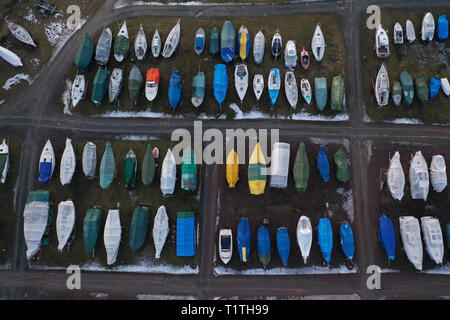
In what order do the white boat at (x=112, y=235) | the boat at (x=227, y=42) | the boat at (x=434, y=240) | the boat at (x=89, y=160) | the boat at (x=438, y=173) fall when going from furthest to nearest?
the boat at (x=227, y=42), the boat at (x=89, y=160), the boat at (x=438, y=173), the white boat at (x=112, y=235), the boat at (x=434, y=240)

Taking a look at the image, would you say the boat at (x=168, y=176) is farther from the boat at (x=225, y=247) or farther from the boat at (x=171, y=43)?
the boat at (x=171, y=43)

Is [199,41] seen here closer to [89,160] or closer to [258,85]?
[258,85]

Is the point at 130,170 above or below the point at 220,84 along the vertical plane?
below

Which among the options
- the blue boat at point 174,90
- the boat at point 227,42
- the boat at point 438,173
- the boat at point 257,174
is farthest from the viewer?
the boat at point 227,42

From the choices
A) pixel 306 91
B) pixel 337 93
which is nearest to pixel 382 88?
pixel 337 93

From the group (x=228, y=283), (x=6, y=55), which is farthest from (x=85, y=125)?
(x=228, y=283)

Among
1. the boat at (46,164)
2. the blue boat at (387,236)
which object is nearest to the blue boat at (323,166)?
the blue boat at (387,236)

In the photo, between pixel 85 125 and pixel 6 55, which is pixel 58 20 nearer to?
pixel 6 55
